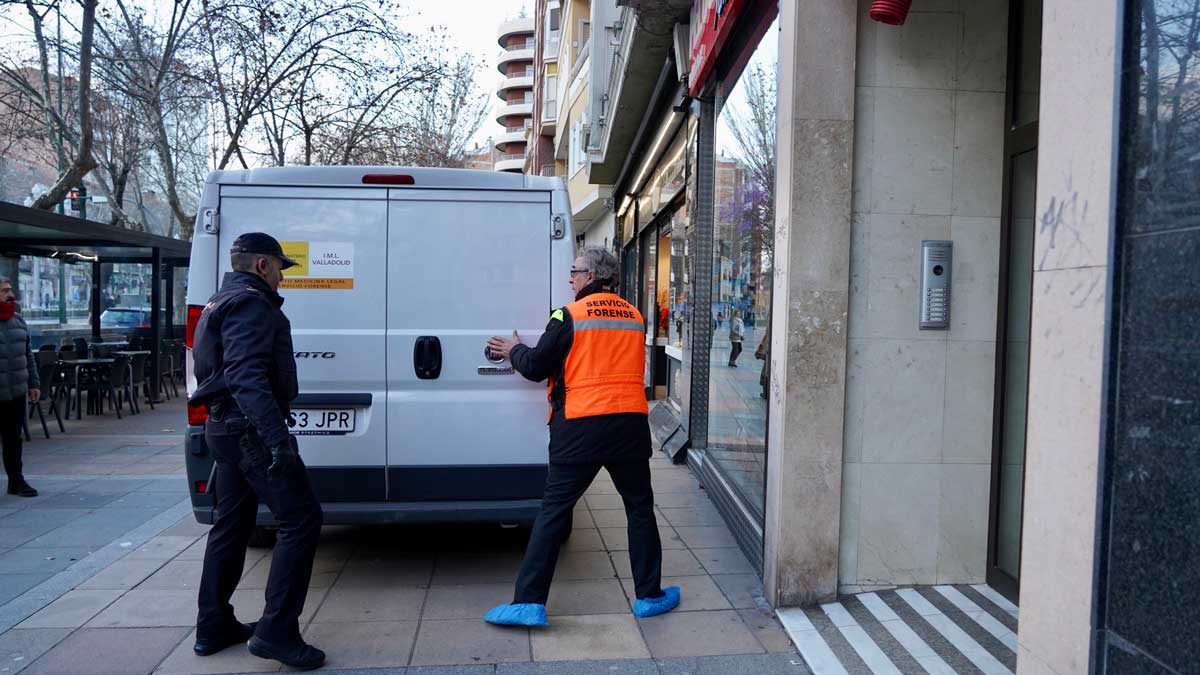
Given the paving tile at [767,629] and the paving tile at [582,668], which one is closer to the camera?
the paving tile at [582,668]

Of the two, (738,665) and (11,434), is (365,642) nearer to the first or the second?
(738,665)

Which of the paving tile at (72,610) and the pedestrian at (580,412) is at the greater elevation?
the pedestrian at (580,412)

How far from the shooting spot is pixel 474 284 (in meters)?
5.00

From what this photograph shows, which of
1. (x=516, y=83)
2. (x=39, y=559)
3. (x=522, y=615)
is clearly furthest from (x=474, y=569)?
(x=516, y=83)

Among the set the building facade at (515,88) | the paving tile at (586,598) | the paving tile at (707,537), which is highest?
the building facade at (515,88)

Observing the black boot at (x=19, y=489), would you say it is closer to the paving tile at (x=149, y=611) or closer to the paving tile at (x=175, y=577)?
the paving tile at (x=175, y=577)

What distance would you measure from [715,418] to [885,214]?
3770 millimetres

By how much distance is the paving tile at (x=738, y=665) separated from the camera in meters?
4.07

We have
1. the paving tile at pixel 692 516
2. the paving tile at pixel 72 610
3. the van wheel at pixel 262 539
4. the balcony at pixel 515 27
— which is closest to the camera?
the paving tile at pixel 72 610

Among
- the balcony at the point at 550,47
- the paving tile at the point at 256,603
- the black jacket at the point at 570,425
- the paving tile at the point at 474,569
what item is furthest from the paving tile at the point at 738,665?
the balcony at the point at 550,47

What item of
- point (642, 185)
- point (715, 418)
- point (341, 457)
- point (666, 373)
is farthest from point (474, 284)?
point (642, 185)

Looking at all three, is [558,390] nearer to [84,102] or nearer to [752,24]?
[752,24]

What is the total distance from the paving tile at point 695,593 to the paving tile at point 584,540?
77 centimetres

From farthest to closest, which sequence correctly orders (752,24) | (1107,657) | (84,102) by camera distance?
(84,102) → (752,24) → (1107,657)
